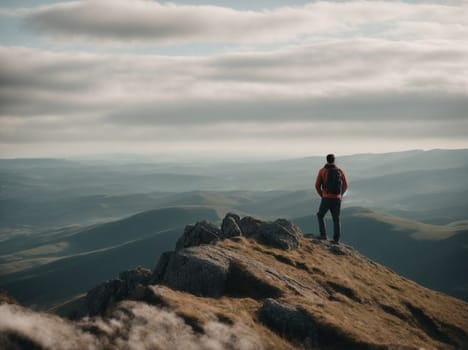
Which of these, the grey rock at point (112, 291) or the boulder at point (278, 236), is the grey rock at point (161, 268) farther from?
the boulder at point (278, 236)

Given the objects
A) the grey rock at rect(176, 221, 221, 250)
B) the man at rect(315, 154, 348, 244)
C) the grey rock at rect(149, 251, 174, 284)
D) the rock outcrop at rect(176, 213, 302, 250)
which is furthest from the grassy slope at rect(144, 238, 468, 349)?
the grey rock at rect(176, 221, 221, 250)

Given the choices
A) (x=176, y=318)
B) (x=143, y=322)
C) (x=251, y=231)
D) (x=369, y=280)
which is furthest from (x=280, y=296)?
(x=251, y=231)

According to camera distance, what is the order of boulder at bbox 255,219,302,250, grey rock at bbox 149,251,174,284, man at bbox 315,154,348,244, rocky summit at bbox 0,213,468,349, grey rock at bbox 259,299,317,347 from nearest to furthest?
rocky summit at bbox 0,213,468,349 < grey rock at bbox 259,299,317,347 < grey rock at bbox 149,251,174,284 < man at bbox 315,154,348,244 < boulder at bbox 255,219,302,250

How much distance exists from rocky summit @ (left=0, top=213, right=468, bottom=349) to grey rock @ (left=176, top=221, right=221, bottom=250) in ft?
0.48

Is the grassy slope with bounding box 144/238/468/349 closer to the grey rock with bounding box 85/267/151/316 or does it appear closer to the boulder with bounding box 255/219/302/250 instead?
the boulder with bounding box 255/219/302/250

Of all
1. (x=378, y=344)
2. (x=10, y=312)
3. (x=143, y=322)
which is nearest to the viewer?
(x=10, y=312)

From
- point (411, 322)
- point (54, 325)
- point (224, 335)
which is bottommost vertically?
point (411, 322)

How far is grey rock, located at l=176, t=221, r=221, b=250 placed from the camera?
145 ft

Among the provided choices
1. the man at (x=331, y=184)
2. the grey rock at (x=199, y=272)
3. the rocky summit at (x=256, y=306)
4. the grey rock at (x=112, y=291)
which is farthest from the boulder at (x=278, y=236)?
the grey rock at (x=112, y=291)

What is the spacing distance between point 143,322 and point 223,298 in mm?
7767

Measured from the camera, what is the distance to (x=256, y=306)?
2392 centimetres

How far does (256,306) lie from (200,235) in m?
21.4

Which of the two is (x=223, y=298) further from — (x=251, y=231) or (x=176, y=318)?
(x=251, y=231)

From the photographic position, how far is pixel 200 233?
147 feet
